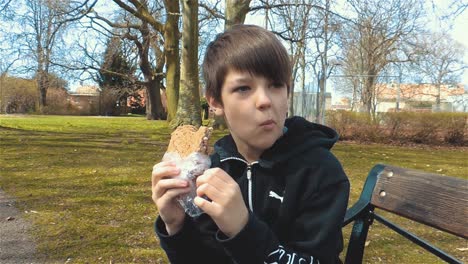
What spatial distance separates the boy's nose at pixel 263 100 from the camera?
138 cm

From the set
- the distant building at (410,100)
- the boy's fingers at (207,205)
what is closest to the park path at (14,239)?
the boy's fingers at (207,205)

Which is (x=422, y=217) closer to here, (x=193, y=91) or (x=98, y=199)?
(x=98, y=199)

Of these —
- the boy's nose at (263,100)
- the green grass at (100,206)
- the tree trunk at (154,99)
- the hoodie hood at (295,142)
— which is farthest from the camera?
the tree trunk at (154,99)

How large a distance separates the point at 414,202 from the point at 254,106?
0.79 meters

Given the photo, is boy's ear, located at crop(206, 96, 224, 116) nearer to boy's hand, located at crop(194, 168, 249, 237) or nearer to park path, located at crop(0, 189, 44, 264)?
boy's hand, located at crop(194, 168, 249, 237)

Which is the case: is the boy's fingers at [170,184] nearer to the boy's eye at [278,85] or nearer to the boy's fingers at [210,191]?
the boy's fingers at [210,191]

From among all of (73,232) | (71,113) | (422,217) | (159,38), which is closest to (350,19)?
(159,38)

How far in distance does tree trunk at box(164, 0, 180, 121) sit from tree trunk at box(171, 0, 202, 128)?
5084 millimetres

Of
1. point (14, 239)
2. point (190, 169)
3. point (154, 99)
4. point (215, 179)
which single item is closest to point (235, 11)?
point (14, 239)

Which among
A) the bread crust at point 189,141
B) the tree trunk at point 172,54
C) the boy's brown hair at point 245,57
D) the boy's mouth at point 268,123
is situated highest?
the tree trunk at point 172,54

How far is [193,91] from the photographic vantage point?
12.9m

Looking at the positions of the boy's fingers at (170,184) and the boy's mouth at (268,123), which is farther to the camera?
the boy's mouth at (268,123)

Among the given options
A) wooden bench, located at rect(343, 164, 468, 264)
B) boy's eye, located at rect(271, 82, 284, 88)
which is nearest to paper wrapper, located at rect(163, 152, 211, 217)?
boy's eye, located at rect(271, 82, 284, 88)

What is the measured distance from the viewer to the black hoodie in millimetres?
1274
